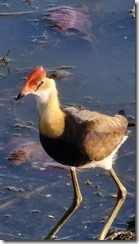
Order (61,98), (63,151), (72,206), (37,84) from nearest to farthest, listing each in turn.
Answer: (37,84)
(63,151)
(72,206)
(61,98)

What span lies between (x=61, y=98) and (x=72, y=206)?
1256 mm

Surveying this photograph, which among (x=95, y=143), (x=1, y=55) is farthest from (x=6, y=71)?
(x=95, y=143)

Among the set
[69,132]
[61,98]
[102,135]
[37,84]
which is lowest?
[61,98]

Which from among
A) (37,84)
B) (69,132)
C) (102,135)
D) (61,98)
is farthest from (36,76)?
(61,98)

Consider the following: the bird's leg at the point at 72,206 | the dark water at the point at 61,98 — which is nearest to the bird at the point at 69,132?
the bird's leg at the point at 72,206

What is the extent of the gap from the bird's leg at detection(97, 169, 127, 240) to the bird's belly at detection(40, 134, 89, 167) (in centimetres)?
49

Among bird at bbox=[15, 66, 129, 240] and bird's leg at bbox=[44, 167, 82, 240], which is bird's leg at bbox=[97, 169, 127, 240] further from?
bird's leg at bbox=[44, 167, 82, 240]

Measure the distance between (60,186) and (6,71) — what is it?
1.47m

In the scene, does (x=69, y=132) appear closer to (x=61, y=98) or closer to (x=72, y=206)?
(x=72, y=206)

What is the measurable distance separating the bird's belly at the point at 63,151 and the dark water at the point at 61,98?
0.58m

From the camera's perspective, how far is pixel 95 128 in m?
6.00

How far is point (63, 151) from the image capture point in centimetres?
582

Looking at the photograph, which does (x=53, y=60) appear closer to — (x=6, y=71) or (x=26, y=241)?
(x=6, y=71)

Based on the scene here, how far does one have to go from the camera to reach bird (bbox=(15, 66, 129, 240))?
5.75 metres
